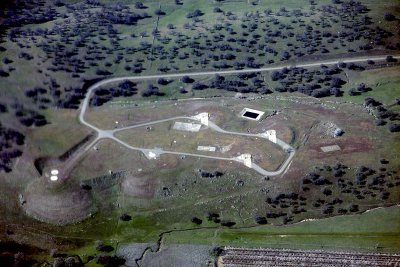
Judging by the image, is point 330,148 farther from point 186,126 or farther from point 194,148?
point 186,126

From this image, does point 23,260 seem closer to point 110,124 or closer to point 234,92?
point 110,124

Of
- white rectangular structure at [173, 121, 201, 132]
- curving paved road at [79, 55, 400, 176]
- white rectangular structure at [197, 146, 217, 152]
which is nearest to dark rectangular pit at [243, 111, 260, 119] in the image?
curving paved road at [79, 55, 400, 176]

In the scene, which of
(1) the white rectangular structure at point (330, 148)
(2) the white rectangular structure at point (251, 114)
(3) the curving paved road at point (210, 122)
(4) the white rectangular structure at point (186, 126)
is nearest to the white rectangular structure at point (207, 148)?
(3) the curving paved road at point (210, 122)

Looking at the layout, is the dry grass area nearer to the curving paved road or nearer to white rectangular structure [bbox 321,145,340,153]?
the curving paved road

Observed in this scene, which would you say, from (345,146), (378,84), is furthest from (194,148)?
(378,84)

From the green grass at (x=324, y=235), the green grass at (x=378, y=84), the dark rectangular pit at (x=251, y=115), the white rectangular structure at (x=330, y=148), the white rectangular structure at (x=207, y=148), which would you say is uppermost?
the green grass at (x=378, y=84)

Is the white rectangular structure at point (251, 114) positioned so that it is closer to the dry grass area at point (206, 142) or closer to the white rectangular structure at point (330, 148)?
the dry grass area at point (206, 142)

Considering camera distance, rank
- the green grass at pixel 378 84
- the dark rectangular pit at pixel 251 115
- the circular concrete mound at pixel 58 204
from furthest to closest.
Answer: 1. the green grass at pixel 378 84
2. the dark rectangular pit at pixel 251 115
3. the circular concrete mound at pixel 58 204
